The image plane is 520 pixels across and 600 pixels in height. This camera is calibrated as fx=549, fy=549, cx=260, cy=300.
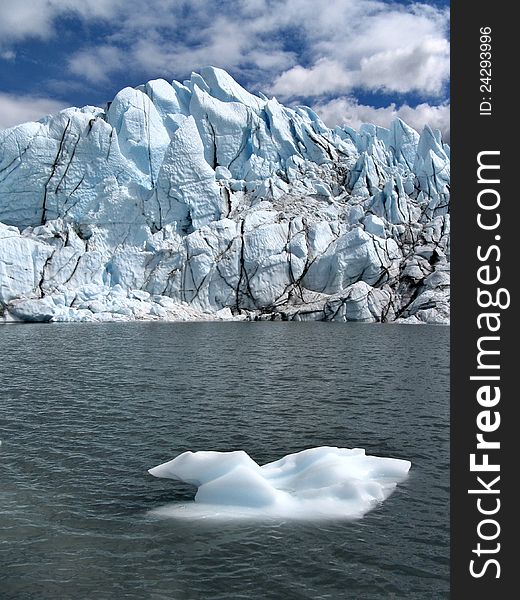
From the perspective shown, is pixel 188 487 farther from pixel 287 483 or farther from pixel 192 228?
pixel 192 228

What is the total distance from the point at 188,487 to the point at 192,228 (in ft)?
227

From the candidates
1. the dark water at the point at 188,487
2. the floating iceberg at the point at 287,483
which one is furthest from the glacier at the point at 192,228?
the floating iceberg at the point at 287,483

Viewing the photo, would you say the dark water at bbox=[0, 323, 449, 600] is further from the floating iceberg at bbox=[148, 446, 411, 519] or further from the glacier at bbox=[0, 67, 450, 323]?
the glacier at bbox=[0, 67, 450, 323]

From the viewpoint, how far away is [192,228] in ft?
259

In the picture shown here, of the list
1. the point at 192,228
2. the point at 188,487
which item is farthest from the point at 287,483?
the point at 192,228

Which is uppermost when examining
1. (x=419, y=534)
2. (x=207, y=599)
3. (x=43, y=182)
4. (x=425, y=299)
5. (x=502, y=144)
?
(x=43, y=182)

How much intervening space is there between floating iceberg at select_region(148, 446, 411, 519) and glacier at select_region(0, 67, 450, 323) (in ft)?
182

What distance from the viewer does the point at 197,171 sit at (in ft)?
259

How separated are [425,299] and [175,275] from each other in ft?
105

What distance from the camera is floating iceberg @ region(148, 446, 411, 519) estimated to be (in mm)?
10469

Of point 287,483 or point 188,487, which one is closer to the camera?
point 287,483

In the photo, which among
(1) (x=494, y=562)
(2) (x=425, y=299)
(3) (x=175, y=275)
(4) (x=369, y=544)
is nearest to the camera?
(1) (x=494, y=562)

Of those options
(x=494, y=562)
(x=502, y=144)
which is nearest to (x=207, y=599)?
(x=494, y=562)

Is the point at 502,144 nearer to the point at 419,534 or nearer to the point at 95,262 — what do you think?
the point at 419,534
